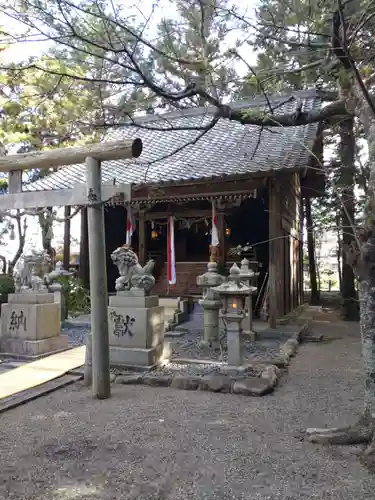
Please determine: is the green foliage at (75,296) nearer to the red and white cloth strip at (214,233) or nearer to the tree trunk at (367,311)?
the red and white cloth strip at (214,233)

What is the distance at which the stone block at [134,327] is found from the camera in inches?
250

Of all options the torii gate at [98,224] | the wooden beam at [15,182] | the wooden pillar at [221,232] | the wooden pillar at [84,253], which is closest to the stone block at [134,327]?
the torii gate at [98,224]

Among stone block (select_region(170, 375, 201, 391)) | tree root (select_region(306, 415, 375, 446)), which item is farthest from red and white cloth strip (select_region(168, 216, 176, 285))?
tree root (select_region(306, 415, 375, 446))

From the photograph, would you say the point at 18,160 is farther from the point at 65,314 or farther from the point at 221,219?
the point at 221,219

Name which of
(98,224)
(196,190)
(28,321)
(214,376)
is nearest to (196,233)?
(196,190)

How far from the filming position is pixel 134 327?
21.0ft

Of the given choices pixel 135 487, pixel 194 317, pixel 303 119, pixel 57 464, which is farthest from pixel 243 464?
pixel 194 317

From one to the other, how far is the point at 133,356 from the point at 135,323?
51 cm

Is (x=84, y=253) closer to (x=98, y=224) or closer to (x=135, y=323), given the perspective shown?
(x=135, y=323)

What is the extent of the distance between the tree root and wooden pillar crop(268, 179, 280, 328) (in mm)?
6076

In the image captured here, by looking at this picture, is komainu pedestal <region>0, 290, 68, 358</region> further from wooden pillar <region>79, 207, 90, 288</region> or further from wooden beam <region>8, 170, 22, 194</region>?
wooden pillar <region>79, 207, 90, 288</region>

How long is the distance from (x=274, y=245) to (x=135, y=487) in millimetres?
7847

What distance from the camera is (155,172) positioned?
11.7m

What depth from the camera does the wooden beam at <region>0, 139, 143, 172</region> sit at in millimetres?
4891
